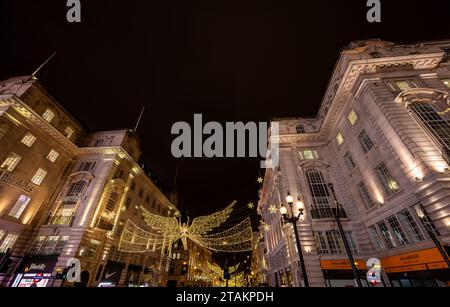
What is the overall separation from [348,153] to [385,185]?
6.42 metres

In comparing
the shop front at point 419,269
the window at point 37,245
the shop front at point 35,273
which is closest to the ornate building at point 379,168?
the shop front at point 419,269

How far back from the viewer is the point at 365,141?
20672mm

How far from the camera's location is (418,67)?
20625mm

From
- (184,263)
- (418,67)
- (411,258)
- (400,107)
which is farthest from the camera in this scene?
(184,263)

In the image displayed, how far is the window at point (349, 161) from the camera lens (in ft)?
75.3

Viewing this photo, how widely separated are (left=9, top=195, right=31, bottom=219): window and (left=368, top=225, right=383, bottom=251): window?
40.0 meters

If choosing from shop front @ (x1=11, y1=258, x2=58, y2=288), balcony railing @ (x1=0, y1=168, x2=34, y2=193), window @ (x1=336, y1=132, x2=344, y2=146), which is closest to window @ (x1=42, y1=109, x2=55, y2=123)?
balcony railing @ (x1=0, y1=168, x2=34, y2=193)

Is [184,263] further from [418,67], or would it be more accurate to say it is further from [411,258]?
[418,67]

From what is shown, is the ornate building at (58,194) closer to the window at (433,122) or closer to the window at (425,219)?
the window at (425,219)

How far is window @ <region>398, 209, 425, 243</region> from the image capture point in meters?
15.1

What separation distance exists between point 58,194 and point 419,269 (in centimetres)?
4133

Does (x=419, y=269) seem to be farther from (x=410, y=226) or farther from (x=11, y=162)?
(x=11, y=162)

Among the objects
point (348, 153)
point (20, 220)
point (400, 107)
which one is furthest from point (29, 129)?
point (400, 107)
